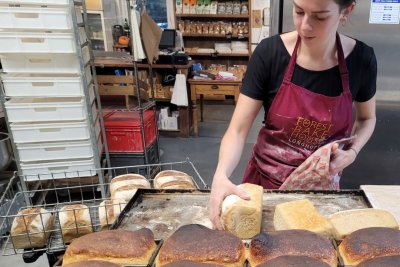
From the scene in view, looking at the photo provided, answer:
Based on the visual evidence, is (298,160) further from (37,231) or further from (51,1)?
(51,1)

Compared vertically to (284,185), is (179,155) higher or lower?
lower

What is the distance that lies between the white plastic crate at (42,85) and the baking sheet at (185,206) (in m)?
1.84

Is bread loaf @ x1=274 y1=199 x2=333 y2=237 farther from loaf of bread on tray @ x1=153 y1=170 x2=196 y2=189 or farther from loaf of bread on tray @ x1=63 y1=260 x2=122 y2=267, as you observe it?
loaf of bread on tray @ x1=153 y1=170 x2=196 y2=189

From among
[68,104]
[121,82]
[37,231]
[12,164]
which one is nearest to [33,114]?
[68,104]

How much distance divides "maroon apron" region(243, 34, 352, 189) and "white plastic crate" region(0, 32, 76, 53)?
1.87 meters

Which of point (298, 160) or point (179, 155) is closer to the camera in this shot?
point (298, 160)

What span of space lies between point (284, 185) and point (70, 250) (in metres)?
0.89

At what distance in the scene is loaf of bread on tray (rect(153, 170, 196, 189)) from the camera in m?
1.60

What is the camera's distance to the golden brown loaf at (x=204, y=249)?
796 mm

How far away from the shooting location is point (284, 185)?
1443 millimetres

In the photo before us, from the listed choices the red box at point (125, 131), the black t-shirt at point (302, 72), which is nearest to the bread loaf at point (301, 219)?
the black t-shirt at point (302, 72)

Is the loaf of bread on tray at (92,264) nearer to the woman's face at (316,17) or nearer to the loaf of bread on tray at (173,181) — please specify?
the loaf of bread on tray at (173,181)

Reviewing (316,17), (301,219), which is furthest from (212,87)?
(301,219)

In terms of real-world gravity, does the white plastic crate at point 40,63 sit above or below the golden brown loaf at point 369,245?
above
